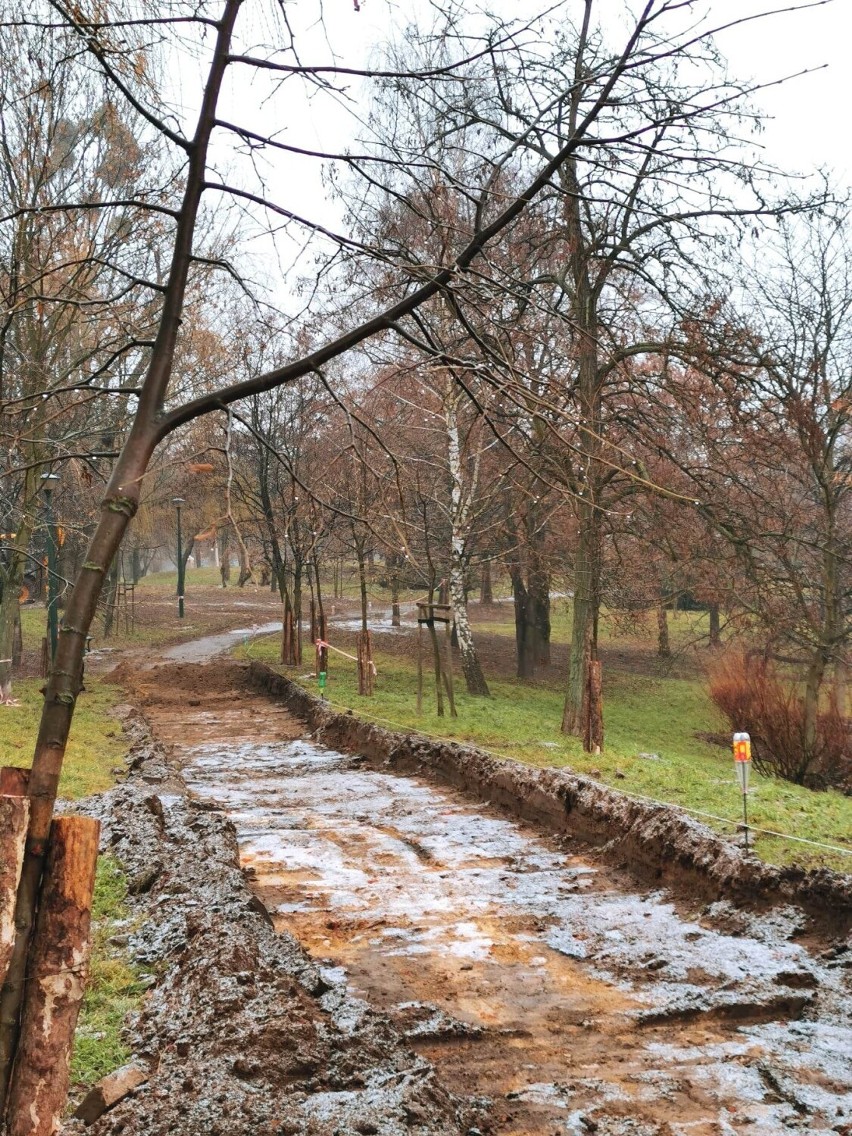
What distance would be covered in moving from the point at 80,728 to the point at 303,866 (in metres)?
8.28

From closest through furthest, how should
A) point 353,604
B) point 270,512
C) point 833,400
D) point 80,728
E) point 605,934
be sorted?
point 605,934, point 80,728, point 833,400, point 270,512, point 353,604

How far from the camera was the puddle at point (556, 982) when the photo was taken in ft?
13.5

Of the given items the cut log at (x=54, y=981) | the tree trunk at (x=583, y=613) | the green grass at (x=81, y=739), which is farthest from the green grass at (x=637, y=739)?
the cut log at (x=54, y=981)

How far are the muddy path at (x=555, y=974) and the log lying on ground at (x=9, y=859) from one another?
1.93 m

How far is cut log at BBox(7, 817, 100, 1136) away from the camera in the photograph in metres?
3.02

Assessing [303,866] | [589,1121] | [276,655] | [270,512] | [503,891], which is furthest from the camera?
[276,655]

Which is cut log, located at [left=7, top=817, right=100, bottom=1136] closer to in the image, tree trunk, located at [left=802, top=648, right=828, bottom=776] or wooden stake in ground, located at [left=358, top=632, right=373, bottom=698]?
tree trunk, located at [left=802, top=648, right=828, bottom=776]

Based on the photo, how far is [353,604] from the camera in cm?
4869

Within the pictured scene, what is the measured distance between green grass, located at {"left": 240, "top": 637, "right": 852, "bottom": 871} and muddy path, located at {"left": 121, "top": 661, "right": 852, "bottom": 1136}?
4.82 ft

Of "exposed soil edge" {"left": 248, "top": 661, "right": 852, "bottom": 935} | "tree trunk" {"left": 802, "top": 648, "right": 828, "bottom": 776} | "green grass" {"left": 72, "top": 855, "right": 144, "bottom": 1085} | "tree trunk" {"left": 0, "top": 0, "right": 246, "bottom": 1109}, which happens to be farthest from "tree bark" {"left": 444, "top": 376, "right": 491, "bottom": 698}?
"tree trunk" {"left": 0, "top": 0, "right": 246, "bottom": 1109}

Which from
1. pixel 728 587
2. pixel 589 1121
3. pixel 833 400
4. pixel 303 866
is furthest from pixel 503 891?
pixel 833 400

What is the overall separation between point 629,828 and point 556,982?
293cm

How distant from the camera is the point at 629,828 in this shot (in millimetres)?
8336

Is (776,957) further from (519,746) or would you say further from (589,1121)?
(519,746)
